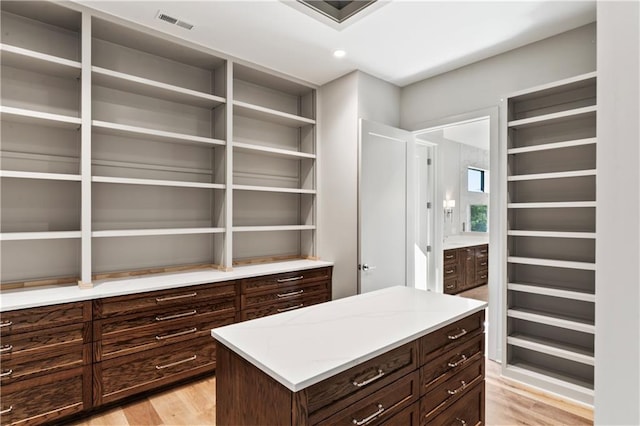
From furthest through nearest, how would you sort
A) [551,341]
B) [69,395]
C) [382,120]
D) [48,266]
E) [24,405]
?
[382,120], [551,341], [48,266], [69,395], [24,405]

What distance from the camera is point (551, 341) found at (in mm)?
2736

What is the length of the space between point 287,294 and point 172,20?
8.11ft

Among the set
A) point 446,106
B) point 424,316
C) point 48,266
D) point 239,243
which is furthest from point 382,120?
point 48,266

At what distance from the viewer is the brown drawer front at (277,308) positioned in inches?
117

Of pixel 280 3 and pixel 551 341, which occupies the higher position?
pixel 280 3

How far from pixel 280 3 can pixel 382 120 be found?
1744 mm

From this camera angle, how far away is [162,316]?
254 centimetres

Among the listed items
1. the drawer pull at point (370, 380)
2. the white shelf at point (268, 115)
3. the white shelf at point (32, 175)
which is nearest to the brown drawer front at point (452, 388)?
the drawer pull at point (370, 380)

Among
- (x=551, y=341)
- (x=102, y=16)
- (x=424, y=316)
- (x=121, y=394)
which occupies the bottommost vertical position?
(x=121, y=394)

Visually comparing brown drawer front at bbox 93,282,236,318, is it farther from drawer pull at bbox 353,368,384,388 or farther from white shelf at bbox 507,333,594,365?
white shelf at bbox 507,333,594,365

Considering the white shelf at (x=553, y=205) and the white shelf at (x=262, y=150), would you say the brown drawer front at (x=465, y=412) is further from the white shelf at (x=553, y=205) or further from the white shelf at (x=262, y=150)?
the white shelf at (x=262, y=150)

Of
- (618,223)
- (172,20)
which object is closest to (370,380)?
(618,223)

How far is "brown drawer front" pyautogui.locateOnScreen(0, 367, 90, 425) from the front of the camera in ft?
6.56

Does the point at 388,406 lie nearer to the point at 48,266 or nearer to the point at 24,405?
the point at 24,405
